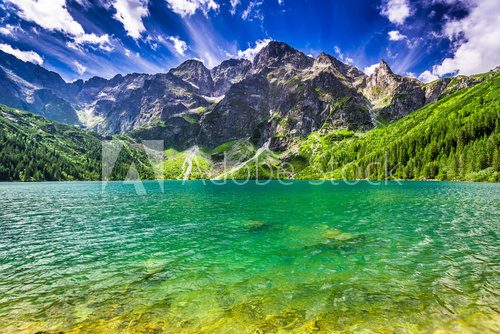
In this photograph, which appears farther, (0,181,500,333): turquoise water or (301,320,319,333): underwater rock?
(0,181,500,333): turquoise water

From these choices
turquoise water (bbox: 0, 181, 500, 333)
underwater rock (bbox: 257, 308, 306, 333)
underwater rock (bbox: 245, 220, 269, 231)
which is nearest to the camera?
underwater rock (bbox: 257, 308, 306, 333)

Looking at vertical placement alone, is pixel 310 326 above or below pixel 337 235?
below

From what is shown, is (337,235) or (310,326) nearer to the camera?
(310,326)

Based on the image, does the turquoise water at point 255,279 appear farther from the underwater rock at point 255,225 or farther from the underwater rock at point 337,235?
the underwater rock at point 255,225

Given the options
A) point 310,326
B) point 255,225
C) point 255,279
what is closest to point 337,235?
point 255,225

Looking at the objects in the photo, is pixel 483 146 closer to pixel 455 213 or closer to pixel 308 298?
pixel 455 213

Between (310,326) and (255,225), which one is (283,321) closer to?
(310,326)

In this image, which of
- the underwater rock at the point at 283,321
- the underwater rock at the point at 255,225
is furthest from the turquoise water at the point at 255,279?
the underwater rock at the point at 255,225

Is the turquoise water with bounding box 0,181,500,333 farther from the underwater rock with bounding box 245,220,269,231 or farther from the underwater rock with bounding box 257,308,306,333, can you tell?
the underwater rock with bounding box 245,220,269,231

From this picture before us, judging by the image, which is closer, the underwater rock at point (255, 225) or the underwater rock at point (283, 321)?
the underwater rock at point (283, 321)

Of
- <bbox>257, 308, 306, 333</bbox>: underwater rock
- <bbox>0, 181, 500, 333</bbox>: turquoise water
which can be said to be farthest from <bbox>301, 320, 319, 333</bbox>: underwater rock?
<bbox>257, 308, 306, 333</bbox>: underwater rock

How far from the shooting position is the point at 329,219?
44.8m

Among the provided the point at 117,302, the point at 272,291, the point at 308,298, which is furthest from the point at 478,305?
the point at 117,302

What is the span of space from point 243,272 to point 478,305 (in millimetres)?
14731
